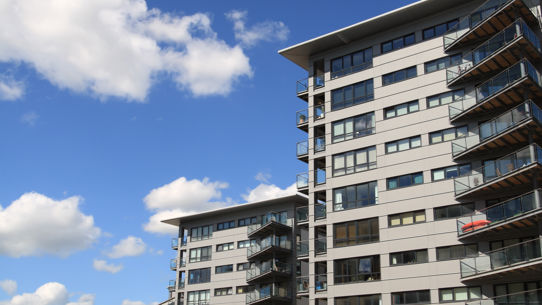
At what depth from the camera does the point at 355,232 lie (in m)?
41.5

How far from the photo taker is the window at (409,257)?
3819cm

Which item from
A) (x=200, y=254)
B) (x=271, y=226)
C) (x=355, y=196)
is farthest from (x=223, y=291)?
(x=355, y=196)

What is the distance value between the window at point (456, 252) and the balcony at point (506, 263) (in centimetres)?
102

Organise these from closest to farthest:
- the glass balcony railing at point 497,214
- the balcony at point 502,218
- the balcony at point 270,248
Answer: the balcony at point 502,218 → the glass balcony railing at point 497,214 → the balcony at point 270,248

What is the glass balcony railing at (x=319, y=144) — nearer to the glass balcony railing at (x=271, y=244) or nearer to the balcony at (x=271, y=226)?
the balcony at (x=271, y=226)

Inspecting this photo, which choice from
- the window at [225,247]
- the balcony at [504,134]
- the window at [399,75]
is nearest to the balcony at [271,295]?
the window at [225,247]

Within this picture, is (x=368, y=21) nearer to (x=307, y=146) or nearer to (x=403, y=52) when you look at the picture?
(x=403, y=52)

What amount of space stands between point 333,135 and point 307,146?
2.98 m

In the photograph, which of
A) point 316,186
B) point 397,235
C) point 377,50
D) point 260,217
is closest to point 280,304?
point 260,217

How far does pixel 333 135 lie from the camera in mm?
45125

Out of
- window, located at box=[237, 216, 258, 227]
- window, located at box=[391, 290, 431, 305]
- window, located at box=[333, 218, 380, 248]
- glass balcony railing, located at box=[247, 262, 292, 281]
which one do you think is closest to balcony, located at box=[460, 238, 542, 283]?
window, located at box=[391, 290, 431, 305]

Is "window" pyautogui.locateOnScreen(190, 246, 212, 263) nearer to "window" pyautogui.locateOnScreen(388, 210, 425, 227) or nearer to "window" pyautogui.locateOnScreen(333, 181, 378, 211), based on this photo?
"window" pyautogui.locateOnScreen(333, 181, 378, 211)

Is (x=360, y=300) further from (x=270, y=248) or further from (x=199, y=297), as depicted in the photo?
(x=199, y=297)

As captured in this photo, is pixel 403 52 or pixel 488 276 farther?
pixel 403 52
